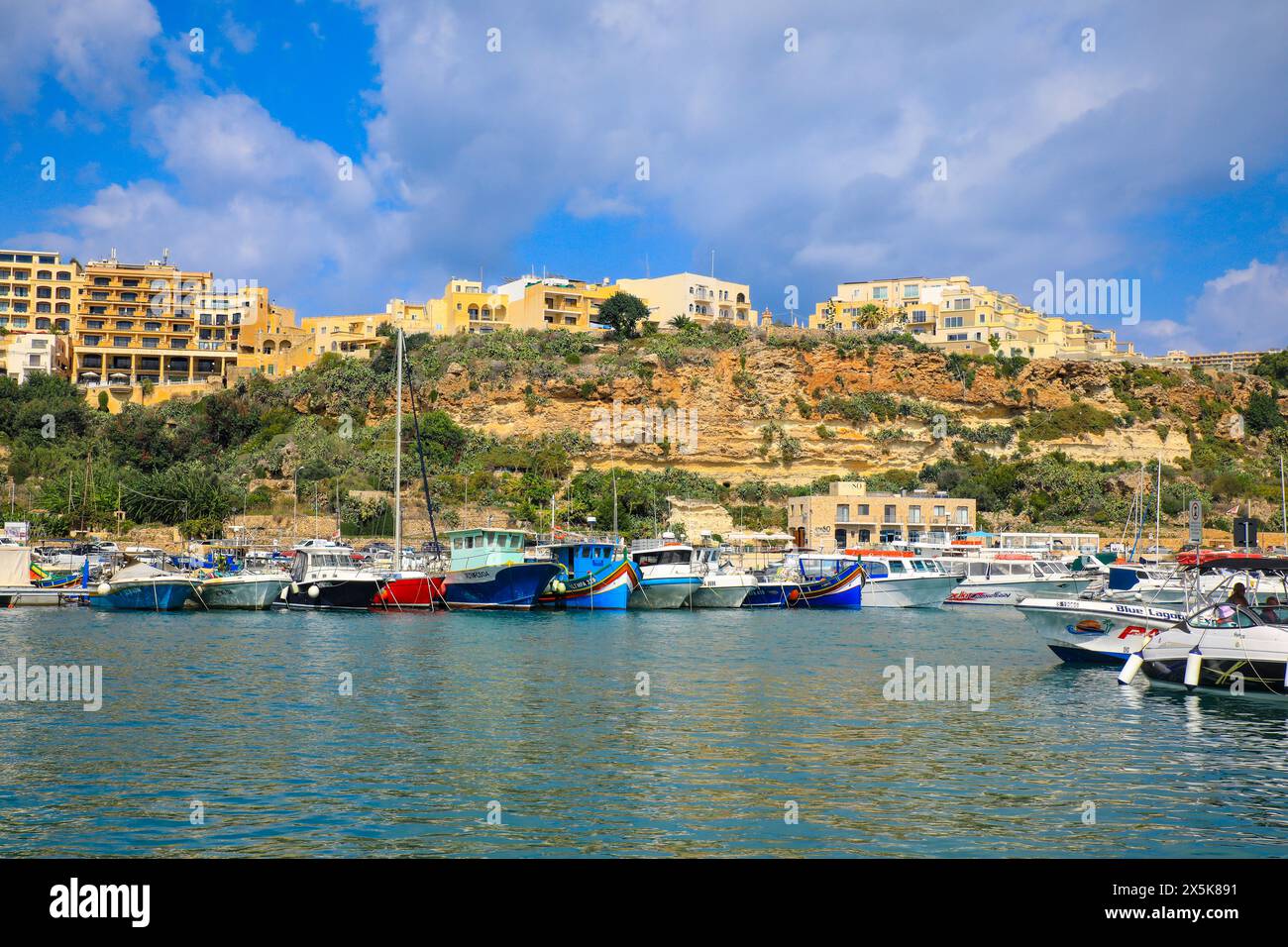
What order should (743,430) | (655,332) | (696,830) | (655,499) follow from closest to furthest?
(696,830) < (655,499) < (743,430) < (655,332)

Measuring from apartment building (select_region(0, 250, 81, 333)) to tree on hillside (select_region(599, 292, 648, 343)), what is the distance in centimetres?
4930

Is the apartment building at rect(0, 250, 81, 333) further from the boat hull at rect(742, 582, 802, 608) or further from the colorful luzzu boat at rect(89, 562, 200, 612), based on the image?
the boat hull at rect(742, 582, 802, 608)

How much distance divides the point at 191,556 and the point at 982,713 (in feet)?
161

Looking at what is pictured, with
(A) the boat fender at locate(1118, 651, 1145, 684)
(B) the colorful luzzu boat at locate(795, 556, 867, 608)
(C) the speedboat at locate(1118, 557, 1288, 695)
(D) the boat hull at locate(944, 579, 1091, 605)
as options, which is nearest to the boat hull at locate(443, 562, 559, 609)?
(B) the colorful luzzu boat at locate(795, 556, 867, 608)

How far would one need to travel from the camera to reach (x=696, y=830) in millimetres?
Answer: 12047

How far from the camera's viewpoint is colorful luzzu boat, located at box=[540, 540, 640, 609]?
42.5 meters

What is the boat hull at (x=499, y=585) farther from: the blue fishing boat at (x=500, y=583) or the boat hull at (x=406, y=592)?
the boat hull at (x=406, y=592)

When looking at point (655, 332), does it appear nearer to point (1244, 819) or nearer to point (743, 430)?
point (743, 430)

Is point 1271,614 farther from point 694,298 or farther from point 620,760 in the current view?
point 694,298

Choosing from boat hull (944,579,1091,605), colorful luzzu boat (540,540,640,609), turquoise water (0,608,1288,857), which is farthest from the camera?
boat hull (944,579,1091,605)

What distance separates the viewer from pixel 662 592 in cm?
4444

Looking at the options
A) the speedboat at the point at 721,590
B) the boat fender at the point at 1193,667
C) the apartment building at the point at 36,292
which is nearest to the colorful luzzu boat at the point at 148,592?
the speedboat at the point at 721,590

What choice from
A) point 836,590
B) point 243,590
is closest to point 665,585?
point 836,590
